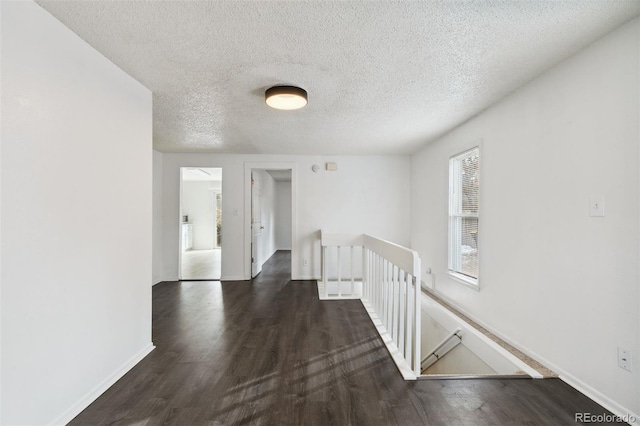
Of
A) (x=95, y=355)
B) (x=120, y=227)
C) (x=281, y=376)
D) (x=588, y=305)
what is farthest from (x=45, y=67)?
(x=588, y=305)

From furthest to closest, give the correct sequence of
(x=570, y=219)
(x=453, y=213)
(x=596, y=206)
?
(x=453, y=213)
(x=570, y=219)
(x=596, y=206)

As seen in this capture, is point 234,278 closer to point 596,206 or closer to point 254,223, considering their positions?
point 254,223

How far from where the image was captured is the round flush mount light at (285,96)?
235 cm

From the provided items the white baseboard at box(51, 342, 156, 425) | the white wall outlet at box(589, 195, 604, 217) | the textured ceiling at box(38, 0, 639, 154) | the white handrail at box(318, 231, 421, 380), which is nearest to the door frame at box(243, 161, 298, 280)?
the white handrail at box(318, 231, 421, 380)

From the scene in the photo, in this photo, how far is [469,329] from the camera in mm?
2908

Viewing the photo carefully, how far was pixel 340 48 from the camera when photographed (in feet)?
6.07

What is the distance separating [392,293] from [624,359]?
1.46 m

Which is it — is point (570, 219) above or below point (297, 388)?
above

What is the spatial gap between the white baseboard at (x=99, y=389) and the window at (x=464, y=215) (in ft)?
10.4

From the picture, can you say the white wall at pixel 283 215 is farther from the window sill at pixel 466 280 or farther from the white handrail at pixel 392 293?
the window sill at pixel 466 280

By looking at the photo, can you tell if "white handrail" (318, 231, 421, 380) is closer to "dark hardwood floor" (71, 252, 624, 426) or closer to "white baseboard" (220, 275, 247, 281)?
"dark hardwood floor" (71, 252, 624, 426)

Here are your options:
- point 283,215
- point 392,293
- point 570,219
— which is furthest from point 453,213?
point 283,215

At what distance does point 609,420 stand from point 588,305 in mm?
605

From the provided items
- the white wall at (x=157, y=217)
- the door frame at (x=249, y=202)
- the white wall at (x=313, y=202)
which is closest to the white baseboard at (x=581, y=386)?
the white wall at (x=313, y=202)
